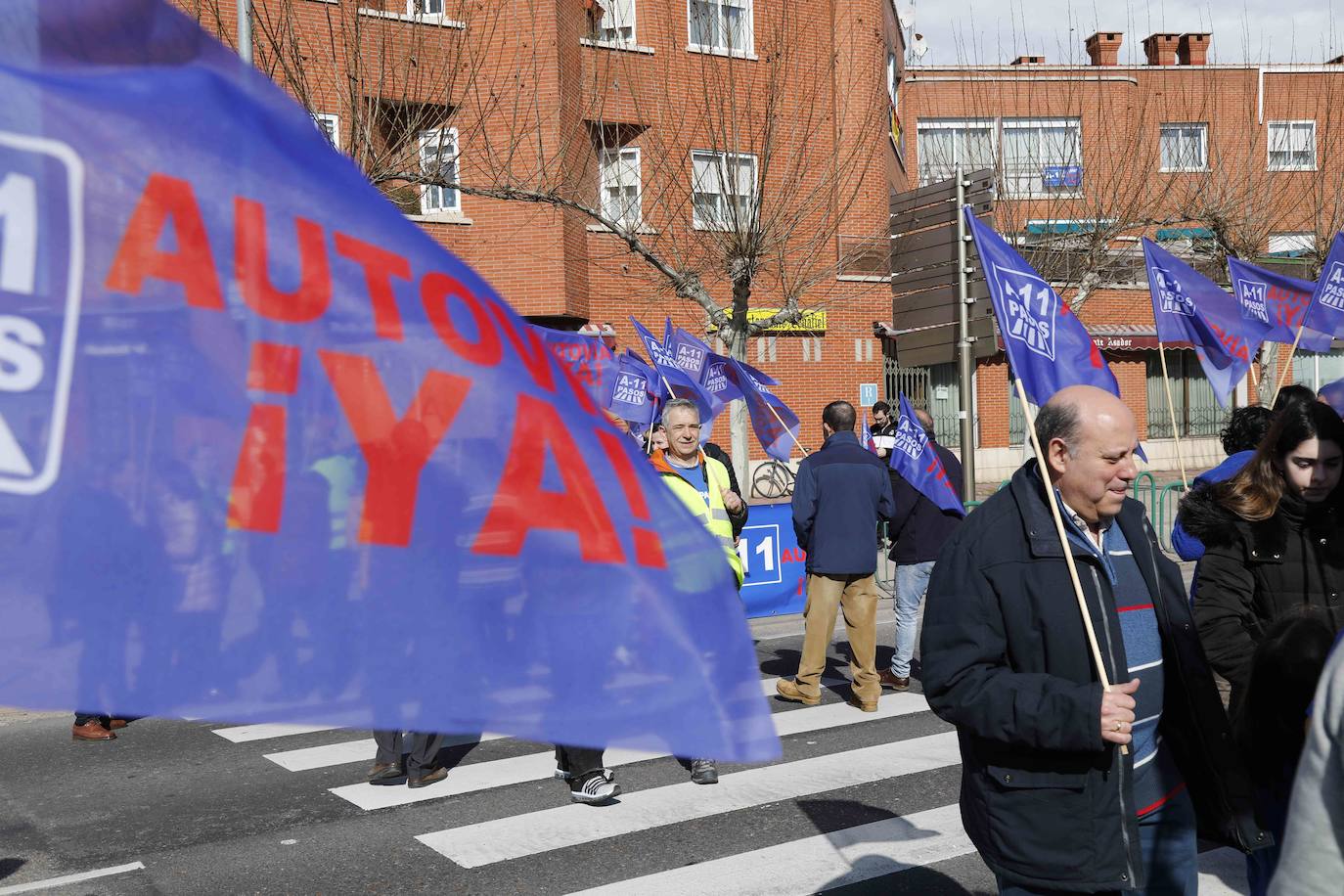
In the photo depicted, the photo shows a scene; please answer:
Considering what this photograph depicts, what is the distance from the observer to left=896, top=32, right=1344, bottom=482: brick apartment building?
23397mm

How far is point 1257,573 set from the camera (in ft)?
12.5

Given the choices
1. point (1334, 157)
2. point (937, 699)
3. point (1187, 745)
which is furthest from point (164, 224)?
point (1334, 157)

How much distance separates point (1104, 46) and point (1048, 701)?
40564 millimetres

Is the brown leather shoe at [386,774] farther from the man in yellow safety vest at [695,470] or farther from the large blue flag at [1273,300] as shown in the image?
the large blue flag at [1273,300]

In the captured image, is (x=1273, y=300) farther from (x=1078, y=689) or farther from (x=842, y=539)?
(x=1078, y=689)

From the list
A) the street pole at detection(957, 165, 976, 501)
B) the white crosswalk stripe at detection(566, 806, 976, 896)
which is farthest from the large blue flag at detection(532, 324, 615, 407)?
the white crosswalk stripe at detection(566, 806, 976, 896)

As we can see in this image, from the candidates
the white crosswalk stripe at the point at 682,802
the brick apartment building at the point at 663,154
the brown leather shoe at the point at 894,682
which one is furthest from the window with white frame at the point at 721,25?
the white crosswalk stripe at the point at 682,802

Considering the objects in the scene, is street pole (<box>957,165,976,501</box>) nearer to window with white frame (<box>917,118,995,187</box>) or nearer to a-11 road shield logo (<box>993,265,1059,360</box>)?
a-11 road shield logo (<box>993,265,1059,360</box>)

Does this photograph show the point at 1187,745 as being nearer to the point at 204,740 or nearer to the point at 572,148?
the point at 204,740

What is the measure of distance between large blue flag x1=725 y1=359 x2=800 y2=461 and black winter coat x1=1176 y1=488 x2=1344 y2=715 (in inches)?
275

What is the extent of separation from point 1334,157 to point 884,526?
60.6 ft

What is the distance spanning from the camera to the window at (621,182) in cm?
2006

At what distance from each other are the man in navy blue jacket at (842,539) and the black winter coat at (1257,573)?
4.40 metres

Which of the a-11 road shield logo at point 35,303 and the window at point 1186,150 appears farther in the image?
the window at point 1186,150
